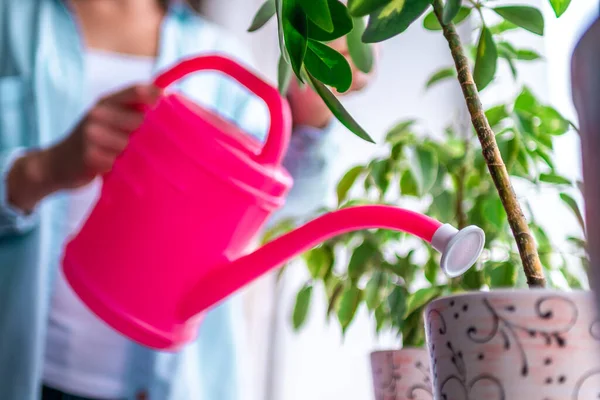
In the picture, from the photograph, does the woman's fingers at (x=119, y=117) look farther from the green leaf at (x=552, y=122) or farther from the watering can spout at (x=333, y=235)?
the green leaf at (x=552, y=122)

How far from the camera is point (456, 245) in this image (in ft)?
0.95

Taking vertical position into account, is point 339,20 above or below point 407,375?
above

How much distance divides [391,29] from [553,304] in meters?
0.13

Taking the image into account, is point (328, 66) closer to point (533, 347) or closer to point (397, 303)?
point (533, 347)

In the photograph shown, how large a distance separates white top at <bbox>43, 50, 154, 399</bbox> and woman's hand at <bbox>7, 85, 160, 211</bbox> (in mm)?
123

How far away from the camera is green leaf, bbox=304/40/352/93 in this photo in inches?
11.9

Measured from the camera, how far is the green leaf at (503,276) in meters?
0.44

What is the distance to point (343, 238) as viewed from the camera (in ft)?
2.10

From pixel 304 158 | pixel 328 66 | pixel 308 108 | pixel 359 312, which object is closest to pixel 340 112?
pixel 328 66

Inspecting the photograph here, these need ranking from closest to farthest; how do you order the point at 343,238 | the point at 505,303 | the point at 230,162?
the point at 505,303, the point at 230,162, the point at 343,238

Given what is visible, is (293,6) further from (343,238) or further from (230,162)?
(343,238)

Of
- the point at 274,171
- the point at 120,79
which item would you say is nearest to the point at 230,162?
the point at 274,171

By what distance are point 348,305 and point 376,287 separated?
32 millimetres

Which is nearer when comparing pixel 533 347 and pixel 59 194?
pixel 533 347
